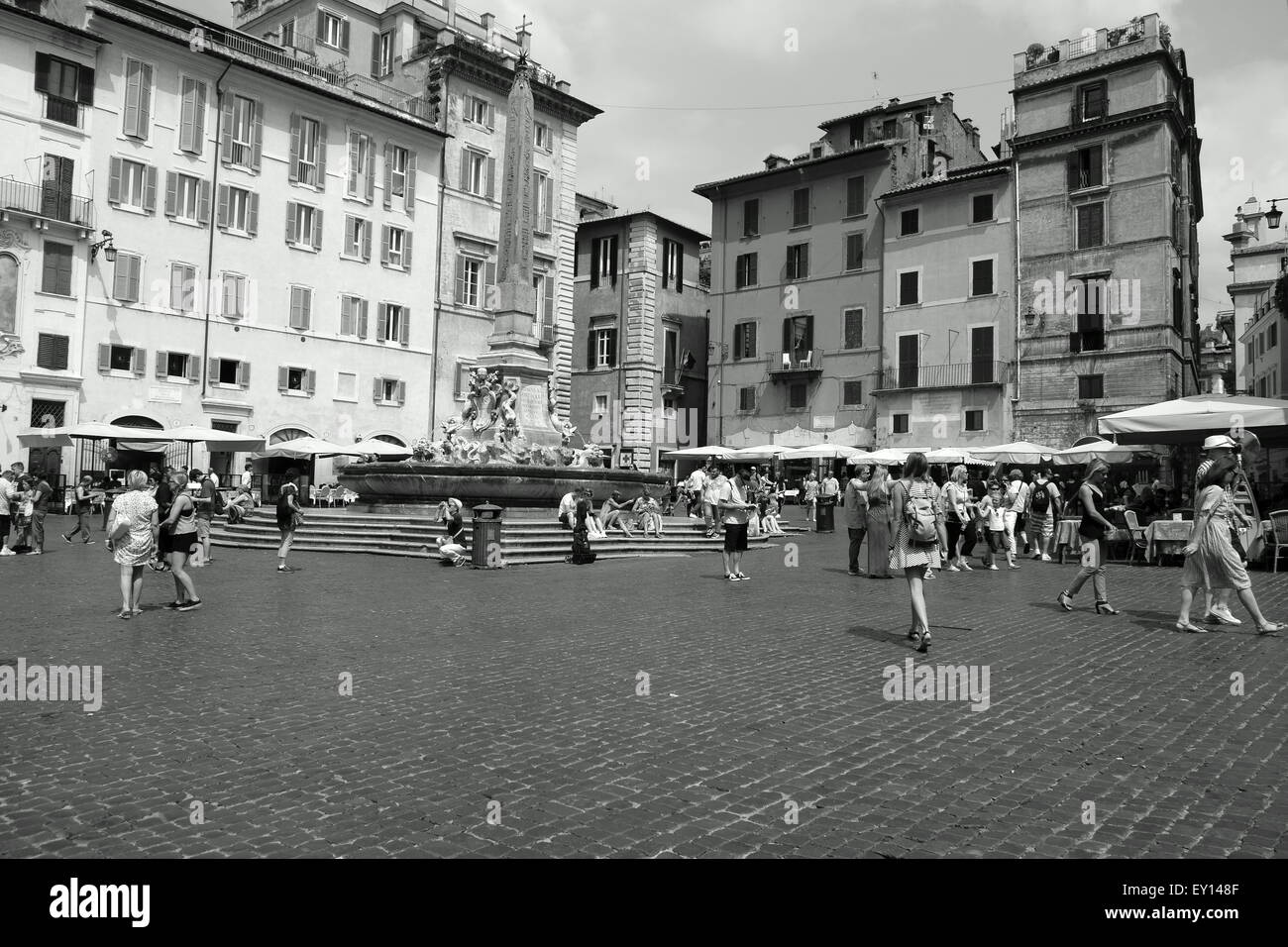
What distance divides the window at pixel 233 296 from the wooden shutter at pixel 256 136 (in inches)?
167

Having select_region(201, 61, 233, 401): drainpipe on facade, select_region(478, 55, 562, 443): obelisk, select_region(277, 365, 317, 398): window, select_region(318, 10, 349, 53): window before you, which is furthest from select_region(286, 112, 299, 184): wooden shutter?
select_region(478, 55, 562, 443): obelisk

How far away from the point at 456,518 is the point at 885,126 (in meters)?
37.0

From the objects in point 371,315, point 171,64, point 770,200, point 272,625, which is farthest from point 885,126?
point 272,625

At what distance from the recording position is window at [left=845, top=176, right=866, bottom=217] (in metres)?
45.7

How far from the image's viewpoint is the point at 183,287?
34688mm

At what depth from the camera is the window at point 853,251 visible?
4575cm

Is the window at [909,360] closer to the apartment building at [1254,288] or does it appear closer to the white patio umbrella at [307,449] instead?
the apartment building at [1254,288]

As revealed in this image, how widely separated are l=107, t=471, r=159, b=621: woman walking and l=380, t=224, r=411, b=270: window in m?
31.6

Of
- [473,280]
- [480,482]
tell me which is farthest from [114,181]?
[480,482]

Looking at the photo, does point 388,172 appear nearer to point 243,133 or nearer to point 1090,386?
point 243,133

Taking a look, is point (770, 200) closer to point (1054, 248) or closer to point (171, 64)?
point (1054, 248)

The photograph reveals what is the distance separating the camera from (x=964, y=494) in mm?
18094

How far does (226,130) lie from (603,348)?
73.9ft

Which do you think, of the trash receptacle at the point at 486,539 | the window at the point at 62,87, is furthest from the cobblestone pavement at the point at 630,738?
the window at the point at 62,87
